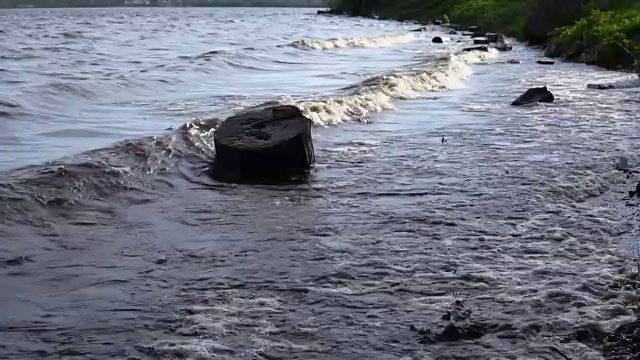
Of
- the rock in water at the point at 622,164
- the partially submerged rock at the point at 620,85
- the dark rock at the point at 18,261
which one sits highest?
the partially submerged rock at the point at 620,85

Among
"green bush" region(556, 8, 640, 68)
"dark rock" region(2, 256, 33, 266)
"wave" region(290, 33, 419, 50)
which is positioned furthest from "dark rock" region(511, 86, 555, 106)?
"wave" region(290, 33, 419, 50)

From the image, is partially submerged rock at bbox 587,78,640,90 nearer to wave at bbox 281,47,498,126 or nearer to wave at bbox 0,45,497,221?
wave at bbox 281,47,498,126

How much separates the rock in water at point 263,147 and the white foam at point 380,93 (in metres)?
3.45

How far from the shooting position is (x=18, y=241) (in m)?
6.56

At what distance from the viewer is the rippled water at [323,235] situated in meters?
4.83

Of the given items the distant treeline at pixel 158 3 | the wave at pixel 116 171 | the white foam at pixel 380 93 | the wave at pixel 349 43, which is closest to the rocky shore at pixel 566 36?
the white foam at pixel 380 93

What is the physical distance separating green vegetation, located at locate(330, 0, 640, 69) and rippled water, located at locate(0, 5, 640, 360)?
377 cm

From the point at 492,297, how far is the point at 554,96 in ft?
39.7

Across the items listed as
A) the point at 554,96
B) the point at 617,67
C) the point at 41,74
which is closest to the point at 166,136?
the point at 554,96

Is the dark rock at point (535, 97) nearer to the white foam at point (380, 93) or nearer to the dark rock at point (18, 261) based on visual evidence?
the white foam at point (380, 93)

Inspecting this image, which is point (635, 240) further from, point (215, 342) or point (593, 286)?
point (215, 342)

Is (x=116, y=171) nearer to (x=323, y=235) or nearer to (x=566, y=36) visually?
(x=323, y=235)

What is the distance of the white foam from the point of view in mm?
13789

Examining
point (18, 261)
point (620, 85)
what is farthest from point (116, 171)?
point (620, 85)
